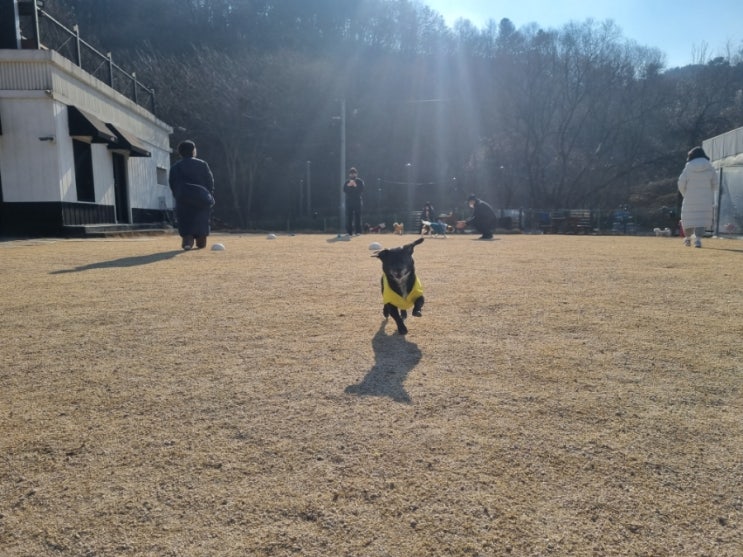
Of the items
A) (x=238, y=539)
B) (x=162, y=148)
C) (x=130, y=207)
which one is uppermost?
(x=162, y=148)

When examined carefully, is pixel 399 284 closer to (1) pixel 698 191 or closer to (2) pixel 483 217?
(1) pixel 698 191

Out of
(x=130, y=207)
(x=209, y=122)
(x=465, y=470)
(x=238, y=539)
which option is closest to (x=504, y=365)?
(x=465, y=470)

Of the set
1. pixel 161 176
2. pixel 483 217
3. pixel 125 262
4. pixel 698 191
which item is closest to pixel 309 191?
pixel 161 176

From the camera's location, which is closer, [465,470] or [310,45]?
[465,470]

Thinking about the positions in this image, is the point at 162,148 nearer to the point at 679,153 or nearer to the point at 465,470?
the point at 465,470

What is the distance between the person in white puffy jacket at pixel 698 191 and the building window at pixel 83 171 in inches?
623

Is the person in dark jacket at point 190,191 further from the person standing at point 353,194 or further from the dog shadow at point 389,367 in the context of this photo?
the dog shadow at point 389,367

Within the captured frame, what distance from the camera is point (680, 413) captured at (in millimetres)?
1980

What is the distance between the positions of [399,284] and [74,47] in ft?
59.6

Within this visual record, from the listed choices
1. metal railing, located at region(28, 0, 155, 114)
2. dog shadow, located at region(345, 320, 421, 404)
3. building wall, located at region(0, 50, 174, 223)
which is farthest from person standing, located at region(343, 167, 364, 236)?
dog shadow, located at region(345, 320, 421, 404)

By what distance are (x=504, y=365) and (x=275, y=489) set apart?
4.93ft

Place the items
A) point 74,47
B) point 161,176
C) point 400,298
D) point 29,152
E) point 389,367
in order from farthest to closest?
point 161,176 < point 74,47 < point 29,152 < point 400,298 < point 389,367

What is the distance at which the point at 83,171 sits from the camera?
1428 centimetres

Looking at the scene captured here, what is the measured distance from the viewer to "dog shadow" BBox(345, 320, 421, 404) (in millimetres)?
2205
